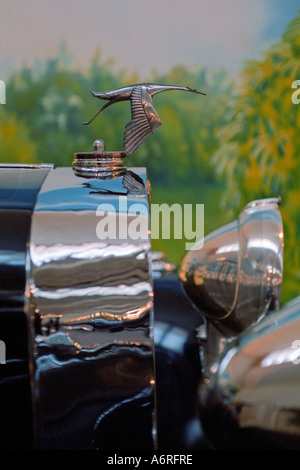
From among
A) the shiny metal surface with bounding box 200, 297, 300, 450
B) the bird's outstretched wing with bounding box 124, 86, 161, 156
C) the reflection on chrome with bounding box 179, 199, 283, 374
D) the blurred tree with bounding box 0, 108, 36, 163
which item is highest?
the blurred tree with bounding box 0, 108, 36, 163

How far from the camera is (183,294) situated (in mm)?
751

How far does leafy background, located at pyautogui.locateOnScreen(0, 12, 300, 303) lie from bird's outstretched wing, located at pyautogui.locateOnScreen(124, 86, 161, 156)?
2.13 metres

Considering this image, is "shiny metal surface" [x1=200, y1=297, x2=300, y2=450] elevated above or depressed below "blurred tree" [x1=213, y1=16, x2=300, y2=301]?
below

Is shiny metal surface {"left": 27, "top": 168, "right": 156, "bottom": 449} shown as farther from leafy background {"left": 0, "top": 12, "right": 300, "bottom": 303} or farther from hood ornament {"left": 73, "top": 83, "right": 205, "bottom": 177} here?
leafy background {"left": 0, "top": 12, "right": 300, "bottom": 303}

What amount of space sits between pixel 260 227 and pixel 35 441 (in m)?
0.37

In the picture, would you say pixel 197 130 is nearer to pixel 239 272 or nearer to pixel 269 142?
pixel 269 142

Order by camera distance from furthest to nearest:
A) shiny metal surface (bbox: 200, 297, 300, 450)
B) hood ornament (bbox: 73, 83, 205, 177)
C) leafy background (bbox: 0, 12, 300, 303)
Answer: leafy background (bbox: 0, 12, 300, 303), hood ornament (bbox: 73, 83, 205, 177), shiny metal surface (bbox: 200, 297, 300, 450)

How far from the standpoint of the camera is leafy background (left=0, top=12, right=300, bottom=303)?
2.72 m

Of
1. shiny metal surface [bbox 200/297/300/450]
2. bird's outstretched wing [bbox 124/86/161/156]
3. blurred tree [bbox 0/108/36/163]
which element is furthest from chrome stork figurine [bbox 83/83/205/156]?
blurred tree [bbox 0/108/36/163]

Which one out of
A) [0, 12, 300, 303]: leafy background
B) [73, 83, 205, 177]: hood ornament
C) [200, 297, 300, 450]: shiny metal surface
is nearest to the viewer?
[200, 297, 300, 450]: shiny metal surface

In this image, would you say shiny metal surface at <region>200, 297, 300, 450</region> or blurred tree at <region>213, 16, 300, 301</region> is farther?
blurred tree at <region>213, 16, 300, 301</region>

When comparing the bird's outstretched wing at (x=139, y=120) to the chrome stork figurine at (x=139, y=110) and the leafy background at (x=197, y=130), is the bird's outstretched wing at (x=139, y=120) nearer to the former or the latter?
the chrome stork figurine at (x=139, y=110)
